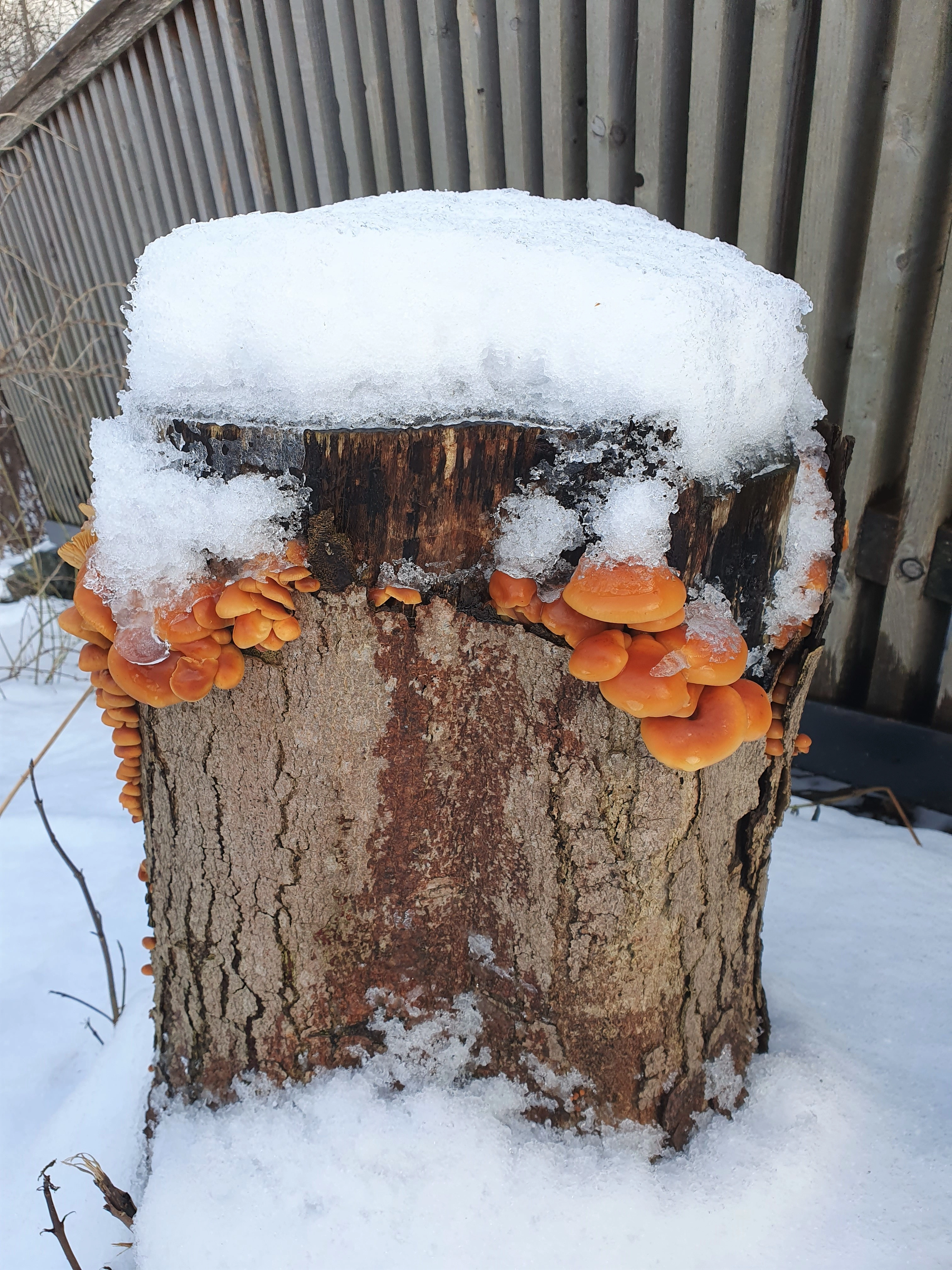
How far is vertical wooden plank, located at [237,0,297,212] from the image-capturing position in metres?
3.83

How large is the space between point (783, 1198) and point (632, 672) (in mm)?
928

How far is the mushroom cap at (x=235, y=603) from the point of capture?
108 cm

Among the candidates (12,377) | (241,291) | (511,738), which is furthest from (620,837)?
(12,377)

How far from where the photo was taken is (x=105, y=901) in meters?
2.55

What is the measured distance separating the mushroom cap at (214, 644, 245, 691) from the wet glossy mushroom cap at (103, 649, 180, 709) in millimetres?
60

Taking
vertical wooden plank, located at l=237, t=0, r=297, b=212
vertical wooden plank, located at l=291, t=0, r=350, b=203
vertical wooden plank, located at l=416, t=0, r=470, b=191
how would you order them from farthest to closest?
vertical wooden plank, located at l=237, t=0, r=297, b=212
vertical wooden plank, located at l=291, t=0, r=350, b=203
vertical wooden plank, located at l=416, t=0, r=470, b=191

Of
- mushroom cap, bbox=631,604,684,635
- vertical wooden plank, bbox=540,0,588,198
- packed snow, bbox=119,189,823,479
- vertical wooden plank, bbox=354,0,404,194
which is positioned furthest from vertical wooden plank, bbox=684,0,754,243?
mushroom cap, bbox=631,604,684,635

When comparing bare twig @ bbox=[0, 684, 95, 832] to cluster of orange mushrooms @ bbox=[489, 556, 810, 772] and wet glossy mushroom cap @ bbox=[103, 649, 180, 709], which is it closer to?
wet glossy mushroom cap @ bbox=[103, 649, 180, 709]

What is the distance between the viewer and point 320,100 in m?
3.69

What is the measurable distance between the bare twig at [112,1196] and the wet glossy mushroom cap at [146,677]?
2.48 ft

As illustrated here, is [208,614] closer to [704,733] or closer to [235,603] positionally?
[235,603]

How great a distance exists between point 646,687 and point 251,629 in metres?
0.54

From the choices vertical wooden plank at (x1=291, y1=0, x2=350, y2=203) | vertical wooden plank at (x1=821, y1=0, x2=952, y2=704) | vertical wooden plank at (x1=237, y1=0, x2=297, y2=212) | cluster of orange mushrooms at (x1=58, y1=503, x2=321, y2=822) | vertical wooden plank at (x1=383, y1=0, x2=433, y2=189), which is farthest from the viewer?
vertical wooden plank at (x1=237, y1=0, x2=297, y2=212)

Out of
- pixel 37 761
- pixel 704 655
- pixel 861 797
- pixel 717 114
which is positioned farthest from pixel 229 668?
pixel 861 797
